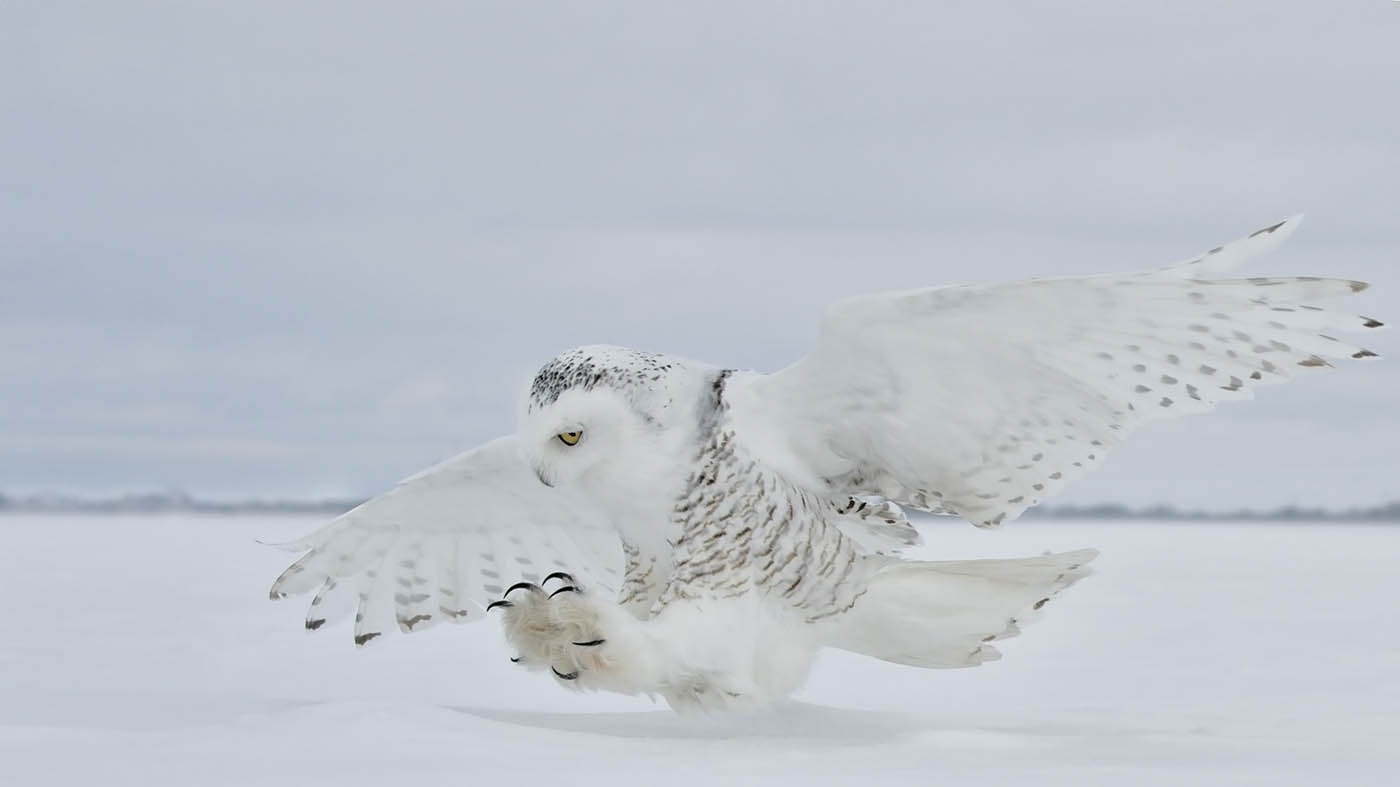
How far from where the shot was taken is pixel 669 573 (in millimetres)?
3234

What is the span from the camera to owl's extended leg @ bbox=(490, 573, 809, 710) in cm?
300

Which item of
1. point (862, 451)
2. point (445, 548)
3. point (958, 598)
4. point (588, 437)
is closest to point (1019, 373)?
point (862, 451)

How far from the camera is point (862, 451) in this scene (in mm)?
3305

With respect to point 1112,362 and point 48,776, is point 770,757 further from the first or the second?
point 48,776

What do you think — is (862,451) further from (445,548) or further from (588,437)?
(445,548)

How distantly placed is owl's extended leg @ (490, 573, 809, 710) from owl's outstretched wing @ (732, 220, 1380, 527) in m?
0.46

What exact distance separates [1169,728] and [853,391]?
3.57 ft

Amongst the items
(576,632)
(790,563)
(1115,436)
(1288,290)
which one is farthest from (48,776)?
(1288,290)

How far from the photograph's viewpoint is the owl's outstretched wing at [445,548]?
387cm

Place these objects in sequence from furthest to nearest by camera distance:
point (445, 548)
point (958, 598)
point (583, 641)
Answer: point (445, 548) → point (958, 598) → point (583, 641)

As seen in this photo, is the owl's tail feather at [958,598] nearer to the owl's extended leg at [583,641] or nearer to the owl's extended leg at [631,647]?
the owl's extended leg at [631,647]

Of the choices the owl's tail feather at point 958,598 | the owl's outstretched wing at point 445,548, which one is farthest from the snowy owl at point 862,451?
the owl's outstretched wing at point 445,548

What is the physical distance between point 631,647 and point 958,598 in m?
0.78

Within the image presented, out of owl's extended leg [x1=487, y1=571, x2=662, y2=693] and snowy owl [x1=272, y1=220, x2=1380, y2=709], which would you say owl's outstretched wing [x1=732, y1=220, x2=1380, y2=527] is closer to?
snowy owl [x1=272, y1=220, x2=1380, y2=709]
